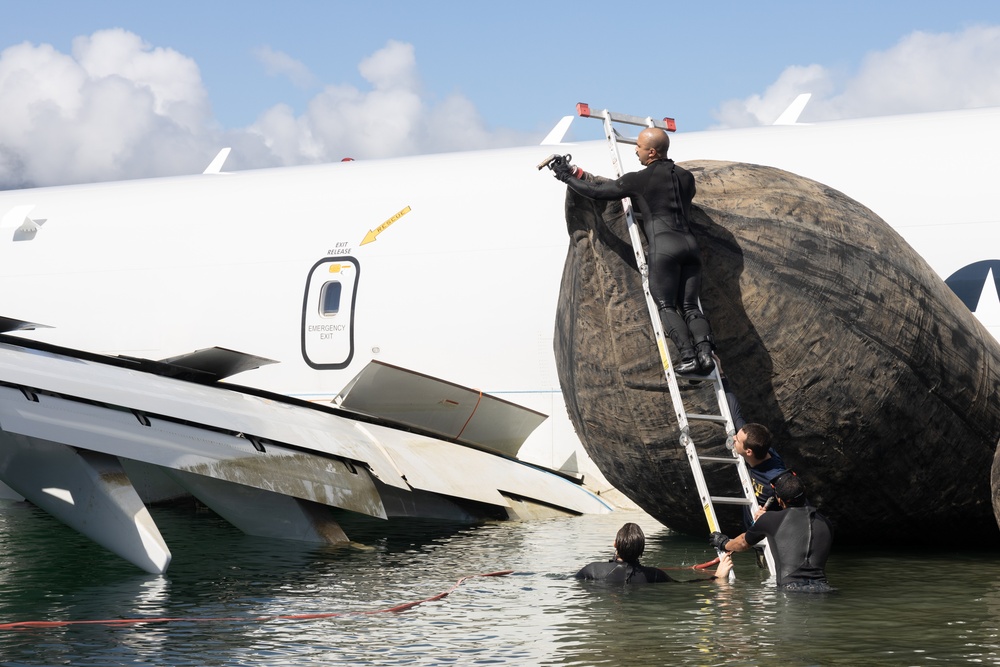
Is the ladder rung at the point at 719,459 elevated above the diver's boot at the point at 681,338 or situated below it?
below

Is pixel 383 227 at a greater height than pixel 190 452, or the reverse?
pixel 383 227

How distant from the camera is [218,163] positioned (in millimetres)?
19453

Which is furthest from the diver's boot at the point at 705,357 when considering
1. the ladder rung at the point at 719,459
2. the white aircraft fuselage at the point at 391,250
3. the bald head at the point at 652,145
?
the white aircraft fuselage at the point at 391,250

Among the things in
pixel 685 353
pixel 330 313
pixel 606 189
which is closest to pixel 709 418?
pixel 685 353

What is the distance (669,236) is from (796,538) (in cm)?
252

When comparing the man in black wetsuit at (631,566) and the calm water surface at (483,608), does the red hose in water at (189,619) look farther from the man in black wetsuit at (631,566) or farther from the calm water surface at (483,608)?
the man in black wetsuit at (631,566)

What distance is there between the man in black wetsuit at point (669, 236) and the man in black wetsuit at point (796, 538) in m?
1.19

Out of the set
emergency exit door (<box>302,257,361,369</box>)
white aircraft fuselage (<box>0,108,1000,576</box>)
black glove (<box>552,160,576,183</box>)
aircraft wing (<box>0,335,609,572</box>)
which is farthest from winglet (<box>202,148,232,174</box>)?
black glove (<box>552,160,576,183</box>)

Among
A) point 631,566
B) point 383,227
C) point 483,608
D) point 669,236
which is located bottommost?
Result: point 483,608

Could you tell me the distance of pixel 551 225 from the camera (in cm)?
1502

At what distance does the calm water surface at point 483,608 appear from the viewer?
697 centimetres

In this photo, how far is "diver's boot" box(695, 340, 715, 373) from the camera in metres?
9.22

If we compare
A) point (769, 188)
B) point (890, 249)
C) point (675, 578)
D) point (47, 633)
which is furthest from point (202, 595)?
point (890, 249)

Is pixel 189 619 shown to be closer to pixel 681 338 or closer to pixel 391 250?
pixel 681 338
